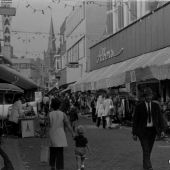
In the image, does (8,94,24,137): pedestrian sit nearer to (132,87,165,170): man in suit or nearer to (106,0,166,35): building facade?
(132,87,165,170): man in suit

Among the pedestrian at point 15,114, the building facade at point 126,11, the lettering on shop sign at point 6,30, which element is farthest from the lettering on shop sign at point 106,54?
the pedestrian at point 15,114

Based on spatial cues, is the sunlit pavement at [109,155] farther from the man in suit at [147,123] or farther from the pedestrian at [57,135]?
the pedestrian at [57,135]

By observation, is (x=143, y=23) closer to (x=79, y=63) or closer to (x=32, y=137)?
(x=32, y=137)

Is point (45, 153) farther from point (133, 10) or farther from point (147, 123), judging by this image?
point (133, 10)

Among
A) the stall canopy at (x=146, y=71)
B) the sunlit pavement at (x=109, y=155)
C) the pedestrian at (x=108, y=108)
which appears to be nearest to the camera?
the sunlit pavement at (x=109, y=155)

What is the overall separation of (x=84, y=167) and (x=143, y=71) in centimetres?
792

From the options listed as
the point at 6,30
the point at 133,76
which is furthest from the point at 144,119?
the point at 6,30

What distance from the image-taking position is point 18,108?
1730 cm

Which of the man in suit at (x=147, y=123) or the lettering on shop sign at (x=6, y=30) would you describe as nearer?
the man in suit at (x=147, y=123)

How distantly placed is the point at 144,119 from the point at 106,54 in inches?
1043

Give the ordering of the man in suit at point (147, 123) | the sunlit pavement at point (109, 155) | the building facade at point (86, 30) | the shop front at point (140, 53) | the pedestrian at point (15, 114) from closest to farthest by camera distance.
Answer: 1. the man in suit at point (147, 123)
2. the sunlit pavement at point (109, 155)
3. the pedestrian at point (15, 114)
4. the shop front at point (140, 53)
5. the building facade at point (86, 30)

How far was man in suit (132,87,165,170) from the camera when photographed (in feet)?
30.0

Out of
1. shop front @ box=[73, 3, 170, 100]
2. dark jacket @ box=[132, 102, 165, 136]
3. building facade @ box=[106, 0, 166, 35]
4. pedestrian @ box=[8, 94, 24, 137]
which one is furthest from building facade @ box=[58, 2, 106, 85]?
dark jacket @ box=[132, 102, 165, 136]

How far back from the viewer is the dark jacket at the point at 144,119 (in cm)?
913
